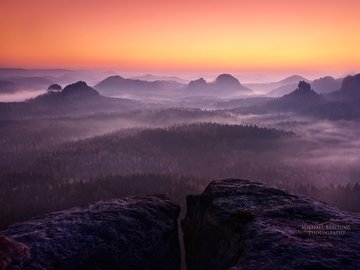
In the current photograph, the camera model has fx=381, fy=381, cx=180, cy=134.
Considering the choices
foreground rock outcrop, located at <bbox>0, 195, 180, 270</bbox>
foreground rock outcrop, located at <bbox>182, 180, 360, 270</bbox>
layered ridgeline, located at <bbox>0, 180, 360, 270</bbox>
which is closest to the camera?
foreground rock outcrop, located at <bbox>182, 180, 360, 270</bbox>

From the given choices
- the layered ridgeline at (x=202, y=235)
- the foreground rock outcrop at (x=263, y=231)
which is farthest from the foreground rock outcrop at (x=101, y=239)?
the foreground rock outcrop at (x=263, y=231)

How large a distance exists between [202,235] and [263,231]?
7.12m

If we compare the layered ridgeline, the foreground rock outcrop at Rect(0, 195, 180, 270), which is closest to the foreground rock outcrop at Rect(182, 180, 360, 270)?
the layered ridgeline

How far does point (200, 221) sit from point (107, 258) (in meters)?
8.38

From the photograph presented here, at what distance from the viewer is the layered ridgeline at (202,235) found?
1883cm

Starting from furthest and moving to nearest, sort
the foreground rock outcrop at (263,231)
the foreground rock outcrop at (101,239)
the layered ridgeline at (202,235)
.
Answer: the foreground rock outcrop at (101,239), the layered ridgeline at (202,235), the foreground rock outcrop at (263,231)

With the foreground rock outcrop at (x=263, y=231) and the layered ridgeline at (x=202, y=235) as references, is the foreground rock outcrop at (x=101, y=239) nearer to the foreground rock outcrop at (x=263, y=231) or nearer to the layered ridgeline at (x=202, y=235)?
the layered ridgeline at (x=202, y=235)

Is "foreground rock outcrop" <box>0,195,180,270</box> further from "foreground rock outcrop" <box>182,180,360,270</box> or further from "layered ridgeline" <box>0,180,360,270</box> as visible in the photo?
"foreground rock outcrop" <box>182,180,360,270</box>

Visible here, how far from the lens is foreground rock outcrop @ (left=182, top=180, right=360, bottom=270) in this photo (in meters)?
18.2

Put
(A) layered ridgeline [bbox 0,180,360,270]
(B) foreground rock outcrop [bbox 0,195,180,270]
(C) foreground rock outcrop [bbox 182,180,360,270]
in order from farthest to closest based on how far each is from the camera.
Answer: (B) foreground rock outcrop [bbox 0,195,180,270]
(A) layered ridgeline [bbox 0,180,360,270]
(C) foreground rock outcrop [bbox 182,180,360,270]

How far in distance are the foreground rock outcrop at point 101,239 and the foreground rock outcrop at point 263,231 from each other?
2729 millimetres

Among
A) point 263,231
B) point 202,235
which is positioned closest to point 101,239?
point 202,235

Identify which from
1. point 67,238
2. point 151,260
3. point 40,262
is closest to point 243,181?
point 151,260

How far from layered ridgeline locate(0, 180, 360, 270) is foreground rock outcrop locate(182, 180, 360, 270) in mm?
50
